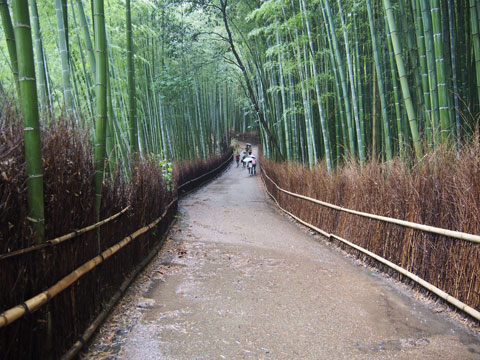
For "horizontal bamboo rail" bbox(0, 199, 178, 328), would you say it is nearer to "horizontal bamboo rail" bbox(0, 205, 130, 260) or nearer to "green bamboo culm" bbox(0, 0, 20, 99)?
"horizontal bamboo rail" bbox(0, 205, 130, 260)

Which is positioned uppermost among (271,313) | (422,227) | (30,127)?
(30,127)

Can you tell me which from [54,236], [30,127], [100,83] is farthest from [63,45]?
[54,236]

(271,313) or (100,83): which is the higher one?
(100,83)

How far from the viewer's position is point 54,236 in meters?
1.80

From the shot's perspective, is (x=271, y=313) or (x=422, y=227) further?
(x=422, y=227)

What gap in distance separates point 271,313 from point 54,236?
54.8 inches

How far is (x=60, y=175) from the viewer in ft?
6.24

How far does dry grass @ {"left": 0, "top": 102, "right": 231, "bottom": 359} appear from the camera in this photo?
1.45 metres

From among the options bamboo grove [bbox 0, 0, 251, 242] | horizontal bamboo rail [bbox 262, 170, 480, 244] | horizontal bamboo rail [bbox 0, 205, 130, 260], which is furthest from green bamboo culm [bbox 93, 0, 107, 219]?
horizontal bamboo rail [bbox 262, 170, 480, 244]

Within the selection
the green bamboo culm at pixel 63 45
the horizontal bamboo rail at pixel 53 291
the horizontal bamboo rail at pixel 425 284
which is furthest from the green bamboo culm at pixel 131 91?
the horizontal bamboo rail at pixel 425 284

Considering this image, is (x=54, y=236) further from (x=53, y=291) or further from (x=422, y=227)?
(x=422, y=227)

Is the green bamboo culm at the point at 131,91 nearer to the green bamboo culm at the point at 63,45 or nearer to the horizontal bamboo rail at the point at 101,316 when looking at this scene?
the green bamboo culm at the point at 63,45

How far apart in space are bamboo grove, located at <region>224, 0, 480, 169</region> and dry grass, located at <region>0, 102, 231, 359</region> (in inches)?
93.2

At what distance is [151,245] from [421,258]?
98.8 inches
